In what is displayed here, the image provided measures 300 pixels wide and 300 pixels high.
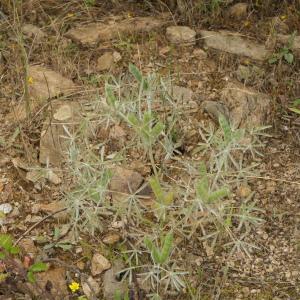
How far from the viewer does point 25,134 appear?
309cm

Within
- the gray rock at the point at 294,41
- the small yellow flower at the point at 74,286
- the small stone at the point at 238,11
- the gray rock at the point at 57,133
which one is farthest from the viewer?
the small stone at the point at 238,11

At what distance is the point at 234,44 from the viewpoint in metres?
3.56

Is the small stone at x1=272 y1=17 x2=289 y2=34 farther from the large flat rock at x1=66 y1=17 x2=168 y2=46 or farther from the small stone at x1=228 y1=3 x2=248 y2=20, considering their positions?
the large flat rock at x1=66 y1=17 x2=168 y2=46

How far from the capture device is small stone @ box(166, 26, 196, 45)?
11.7 feet

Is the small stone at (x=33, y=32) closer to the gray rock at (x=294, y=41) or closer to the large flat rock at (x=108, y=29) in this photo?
the large flat rock at (x=108, y=29)

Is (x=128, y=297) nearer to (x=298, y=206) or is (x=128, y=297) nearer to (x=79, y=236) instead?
(x=79, y=236)

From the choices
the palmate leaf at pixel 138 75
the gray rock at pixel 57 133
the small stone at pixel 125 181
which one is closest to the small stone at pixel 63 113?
the gray rock at pixel 57 133

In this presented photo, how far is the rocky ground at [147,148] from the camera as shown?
2.33 metres

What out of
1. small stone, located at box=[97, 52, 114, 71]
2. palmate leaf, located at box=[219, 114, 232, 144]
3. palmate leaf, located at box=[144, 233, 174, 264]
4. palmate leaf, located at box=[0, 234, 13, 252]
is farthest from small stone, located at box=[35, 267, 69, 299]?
small stone, located at box=[97, 52, 114, 71]

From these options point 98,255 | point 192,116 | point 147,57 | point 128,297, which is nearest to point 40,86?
point 147,57

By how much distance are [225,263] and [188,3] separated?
175cm

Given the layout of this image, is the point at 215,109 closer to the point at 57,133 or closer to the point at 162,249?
the point at 57,133

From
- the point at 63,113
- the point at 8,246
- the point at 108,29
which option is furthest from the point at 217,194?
the point at 108,29

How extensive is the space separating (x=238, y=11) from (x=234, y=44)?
0.30 m
